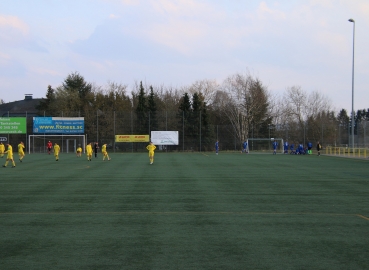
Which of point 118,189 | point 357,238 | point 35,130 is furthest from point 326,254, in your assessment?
point 35,130

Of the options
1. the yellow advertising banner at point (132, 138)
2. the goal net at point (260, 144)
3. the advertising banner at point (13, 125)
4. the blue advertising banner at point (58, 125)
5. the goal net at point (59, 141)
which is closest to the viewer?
the blue advertising banner at point (58, 125)

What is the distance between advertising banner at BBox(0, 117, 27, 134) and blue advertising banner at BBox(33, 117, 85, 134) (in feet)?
6.81

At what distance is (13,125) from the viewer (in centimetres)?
5581

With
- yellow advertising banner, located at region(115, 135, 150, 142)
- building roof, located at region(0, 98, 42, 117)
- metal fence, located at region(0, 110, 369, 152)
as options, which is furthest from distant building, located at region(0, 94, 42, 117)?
yellow advertising banner, located at region(115, 135, 150, 142)

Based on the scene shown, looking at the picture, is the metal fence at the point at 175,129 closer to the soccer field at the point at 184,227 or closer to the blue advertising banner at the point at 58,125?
the blue advertising banner at the point at 58,125

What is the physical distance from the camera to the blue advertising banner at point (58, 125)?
55.2 m

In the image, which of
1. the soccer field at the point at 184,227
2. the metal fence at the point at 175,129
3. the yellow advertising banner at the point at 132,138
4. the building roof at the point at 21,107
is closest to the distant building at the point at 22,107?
the building roof at the point at 21,107

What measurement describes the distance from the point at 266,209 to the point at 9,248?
6.25 meters

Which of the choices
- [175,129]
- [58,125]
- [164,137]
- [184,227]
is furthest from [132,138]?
[184,227]

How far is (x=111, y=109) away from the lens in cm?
7062

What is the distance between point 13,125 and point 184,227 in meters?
51.9

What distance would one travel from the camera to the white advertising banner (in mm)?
59188

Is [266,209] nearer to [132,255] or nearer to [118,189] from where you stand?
[132,255]

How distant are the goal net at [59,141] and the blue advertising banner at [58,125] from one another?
9.41ft
